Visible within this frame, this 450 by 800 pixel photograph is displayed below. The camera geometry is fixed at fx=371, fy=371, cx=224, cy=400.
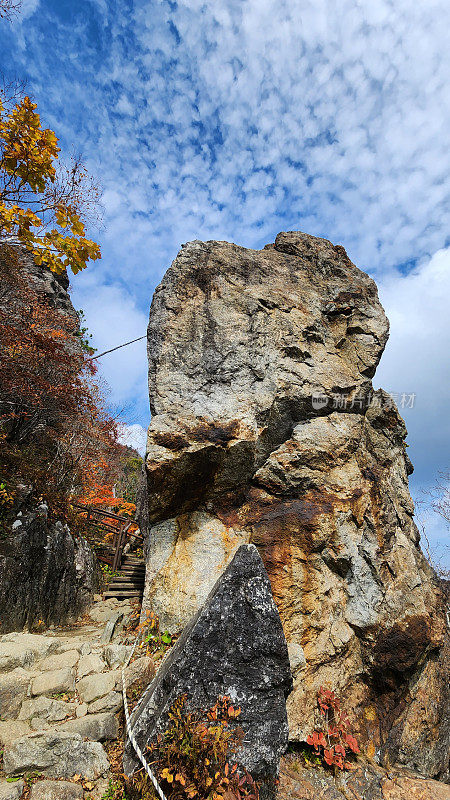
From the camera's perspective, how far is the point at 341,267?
8500mm

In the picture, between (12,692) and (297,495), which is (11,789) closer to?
(12,692)

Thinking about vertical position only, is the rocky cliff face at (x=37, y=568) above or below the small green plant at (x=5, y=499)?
below

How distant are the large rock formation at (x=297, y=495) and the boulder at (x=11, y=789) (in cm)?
225

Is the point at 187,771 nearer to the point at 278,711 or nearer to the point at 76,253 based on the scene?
the point at 278,711

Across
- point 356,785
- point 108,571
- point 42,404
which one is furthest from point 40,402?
point 356,785

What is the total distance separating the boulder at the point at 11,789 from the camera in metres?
3.02

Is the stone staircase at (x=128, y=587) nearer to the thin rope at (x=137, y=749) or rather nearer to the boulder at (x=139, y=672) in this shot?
the boulder at (x=139, y=672)

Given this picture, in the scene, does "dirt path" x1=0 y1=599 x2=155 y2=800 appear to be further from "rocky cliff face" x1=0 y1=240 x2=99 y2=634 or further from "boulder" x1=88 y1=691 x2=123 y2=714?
"rocky cliff face" x1=0 y1=240 x2=99 y2=634

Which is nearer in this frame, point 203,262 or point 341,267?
point 203,262

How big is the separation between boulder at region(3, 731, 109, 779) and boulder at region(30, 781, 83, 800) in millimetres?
161

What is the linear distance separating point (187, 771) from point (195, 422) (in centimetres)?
387

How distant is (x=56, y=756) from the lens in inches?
135

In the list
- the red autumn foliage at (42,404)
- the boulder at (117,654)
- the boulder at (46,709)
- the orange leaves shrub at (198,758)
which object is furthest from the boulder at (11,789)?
the red autumn foliage at (42,404)

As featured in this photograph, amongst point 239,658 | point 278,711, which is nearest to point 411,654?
point 278,711
